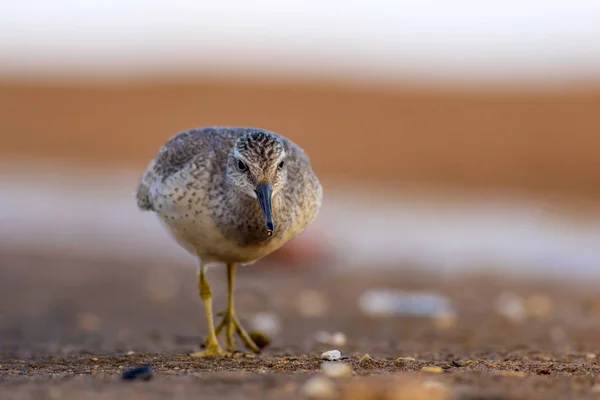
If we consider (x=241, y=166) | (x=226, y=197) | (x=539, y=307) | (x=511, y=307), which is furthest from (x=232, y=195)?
(x=539, y=307)

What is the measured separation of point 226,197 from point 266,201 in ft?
1.24

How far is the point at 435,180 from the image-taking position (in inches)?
944

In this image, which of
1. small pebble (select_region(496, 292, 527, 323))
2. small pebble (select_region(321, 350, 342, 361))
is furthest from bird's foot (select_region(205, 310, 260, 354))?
small pebble (select_region(496, 292, 527, 323))

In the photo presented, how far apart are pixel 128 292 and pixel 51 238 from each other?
454 cm

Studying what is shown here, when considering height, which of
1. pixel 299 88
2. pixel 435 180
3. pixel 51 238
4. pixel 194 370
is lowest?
pixel 194 370

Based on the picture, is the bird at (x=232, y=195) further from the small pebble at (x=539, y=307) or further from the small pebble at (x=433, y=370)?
the small pebble at (x=539, y=307)

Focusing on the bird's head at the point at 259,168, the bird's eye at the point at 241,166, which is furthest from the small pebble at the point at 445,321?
the bird's eye at the point at 241,166

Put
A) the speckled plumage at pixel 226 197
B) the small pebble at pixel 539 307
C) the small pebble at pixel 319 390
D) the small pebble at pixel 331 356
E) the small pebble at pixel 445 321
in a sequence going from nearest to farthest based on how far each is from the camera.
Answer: the small pebble at pixel 319 390, the small pebble at pixel 331 356, the speckled plumage at pixel 226 197, the small pebble at pixel 445 321, the small pebble at pixel 539 307

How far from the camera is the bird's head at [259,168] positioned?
19.7 ft

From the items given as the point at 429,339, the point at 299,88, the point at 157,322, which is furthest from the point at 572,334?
the point at 299,88

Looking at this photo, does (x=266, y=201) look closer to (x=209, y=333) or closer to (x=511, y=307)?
(x=209, y=333)

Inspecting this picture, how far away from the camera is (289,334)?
26.8 feet

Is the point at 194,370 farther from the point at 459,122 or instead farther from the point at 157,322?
the point at 459,122

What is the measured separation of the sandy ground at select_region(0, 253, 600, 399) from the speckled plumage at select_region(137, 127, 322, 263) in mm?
765
